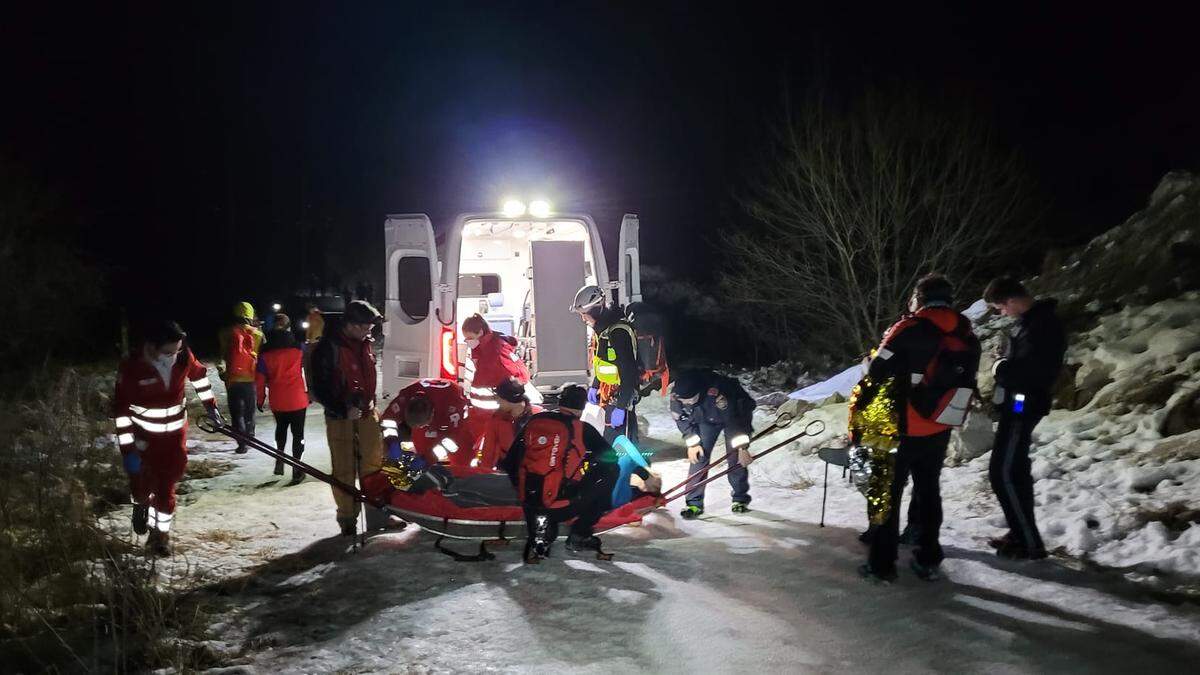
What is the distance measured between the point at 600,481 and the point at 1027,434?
2.47 metres

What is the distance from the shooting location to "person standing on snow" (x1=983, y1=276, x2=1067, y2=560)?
4387 mm

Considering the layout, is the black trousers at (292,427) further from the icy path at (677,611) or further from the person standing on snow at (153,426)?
the person standing on snow at (153,426)

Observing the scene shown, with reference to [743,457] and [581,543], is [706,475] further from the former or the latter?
[581,543]

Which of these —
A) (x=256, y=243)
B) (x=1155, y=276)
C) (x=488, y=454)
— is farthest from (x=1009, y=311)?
(x=256, y=243)

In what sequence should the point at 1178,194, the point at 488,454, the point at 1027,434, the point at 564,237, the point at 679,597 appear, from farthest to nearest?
the point at 564,237 → the point at 1178,194 → the point at 488,454 → the point at 1027,434 → the point at 679,597

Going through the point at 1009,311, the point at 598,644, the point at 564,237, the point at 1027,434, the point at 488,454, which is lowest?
the point at 598,644

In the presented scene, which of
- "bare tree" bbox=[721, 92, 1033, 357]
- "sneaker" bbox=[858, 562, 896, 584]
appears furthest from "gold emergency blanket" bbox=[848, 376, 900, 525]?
"bare tree" bbox=[721, 92, 1033, 357]

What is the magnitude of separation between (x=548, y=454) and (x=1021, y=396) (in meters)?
2.72

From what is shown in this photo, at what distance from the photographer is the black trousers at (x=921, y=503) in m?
4.20

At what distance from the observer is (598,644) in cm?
355

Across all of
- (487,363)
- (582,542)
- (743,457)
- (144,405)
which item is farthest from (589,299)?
(144,405)

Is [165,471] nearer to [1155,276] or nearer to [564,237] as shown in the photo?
[564,237]

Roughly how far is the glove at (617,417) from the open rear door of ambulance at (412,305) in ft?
6.67

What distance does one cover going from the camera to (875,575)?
4234 millimetres
